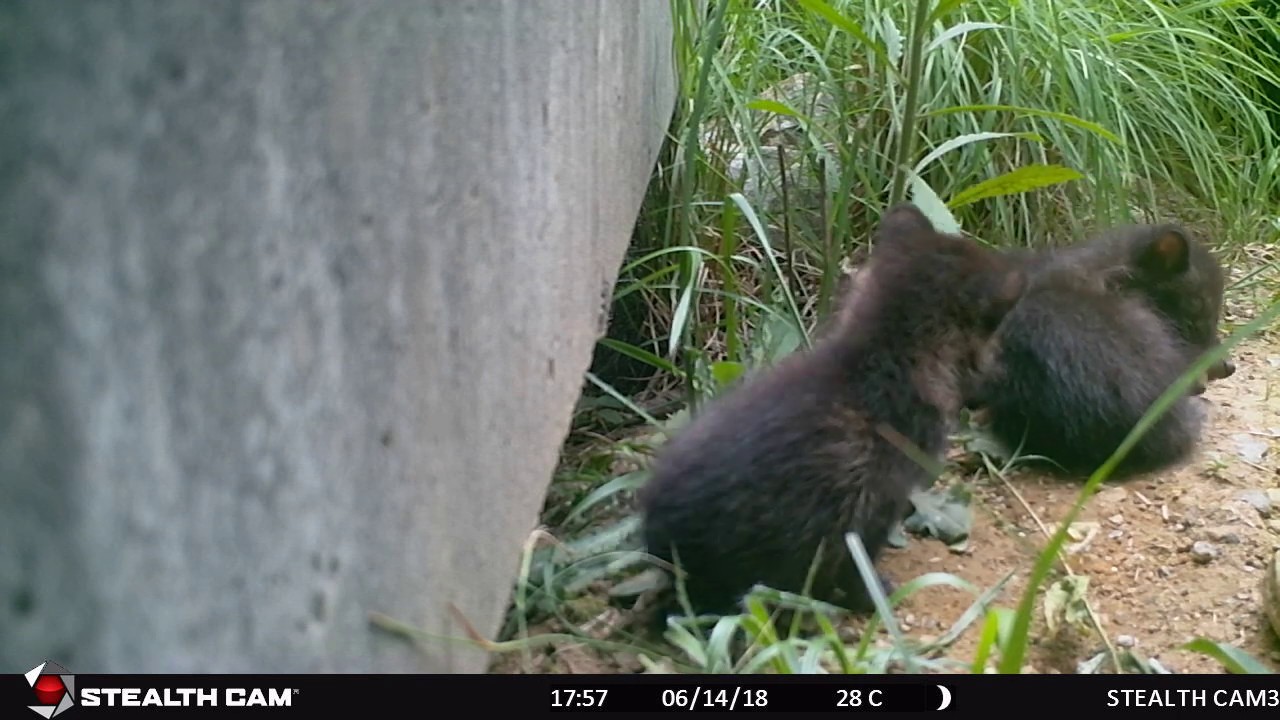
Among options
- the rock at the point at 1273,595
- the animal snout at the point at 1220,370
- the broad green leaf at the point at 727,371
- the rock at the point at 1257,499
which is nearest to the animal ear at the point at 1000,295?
the broad green leaf at the point at 727,371

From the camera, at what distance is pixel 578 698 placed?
1250mm

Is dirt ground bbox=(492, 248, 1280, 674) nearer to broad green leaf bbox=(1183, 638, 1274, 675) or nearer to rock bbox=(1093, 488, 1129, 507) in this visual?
rock bbox=(1093, 488, 1129, 507)

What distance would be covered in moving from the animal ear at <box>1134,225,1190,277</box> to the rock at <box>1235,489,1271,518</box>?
24.8 inches

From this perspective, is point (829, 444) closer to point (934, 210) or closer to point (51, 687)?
point (934, 210)

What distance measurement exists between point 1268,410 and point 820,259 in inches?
45.8

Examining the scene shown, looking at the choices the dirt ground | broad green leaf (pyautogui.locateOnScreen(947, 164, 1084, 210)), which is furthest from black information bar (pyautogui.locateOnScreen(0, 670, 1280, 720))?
broad green leaf (pyautogui.locateOnScreen(947, 164, 1084, 210))

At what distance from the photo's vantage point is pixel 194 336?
709mm

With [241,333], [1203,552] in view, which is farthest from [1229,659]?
[241,333]

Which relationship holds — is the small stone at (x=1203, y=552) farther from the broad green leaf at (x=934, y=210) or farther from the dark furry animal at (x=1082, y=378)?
the broad green leaf at (x=934, y=210)

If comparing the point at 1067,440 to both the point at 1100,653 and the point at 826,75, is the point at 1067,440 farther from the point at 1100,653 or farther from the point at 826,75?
the point at 826,75

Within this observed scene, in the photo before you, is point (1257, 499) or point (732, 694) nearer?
point (732, 694)

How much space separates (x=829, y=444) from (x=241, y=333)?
3.82ft

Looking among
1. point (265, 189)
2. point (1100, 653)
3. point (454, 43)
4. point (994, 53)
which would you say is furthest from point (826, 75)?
point (265, 189)

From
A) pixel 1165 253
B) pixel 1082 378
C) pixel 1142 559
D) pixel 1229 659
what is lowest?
pixel 1142 559
